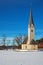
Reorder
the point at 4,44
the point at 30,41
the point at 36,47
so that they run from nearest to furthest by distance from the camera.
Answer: the point at 4,44 → the point at 36,47 → the point at 30,41

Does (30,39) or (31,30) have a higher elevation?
(31,30)

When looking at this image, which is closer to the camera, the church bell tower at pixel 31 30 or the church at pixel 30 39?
the church at pixel 30 39

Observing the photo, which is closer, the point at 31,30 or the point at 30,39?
the point at 30,39

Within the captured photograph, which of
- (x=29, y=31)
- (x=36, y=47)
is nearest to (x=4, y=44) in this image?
(x=36, y=47)

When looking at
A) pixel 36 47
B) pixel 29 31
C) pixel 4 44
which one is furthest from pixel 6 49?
pixel 29 31

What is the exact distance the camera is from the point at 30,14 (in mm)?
47719

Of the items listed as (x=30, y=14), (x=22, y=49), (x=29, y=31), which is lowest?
(x=22, y=49)

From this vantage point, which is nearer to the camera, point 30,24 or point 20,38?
point 20,38

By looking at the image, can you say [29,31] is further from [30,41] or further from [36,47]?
[36,47]

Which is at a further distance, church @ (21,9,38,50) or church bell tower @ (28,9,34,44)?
church bell tower @ (28,9,34,44)

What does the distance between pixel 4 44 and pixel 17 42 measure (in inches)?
114

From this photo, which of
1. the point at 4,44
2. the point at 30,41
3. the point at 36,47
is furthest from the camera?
the point at 30,41

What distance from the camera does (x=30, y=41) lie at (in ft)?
155

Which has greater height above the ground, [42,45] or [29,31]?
[29,31]
